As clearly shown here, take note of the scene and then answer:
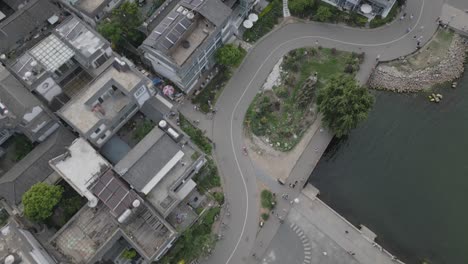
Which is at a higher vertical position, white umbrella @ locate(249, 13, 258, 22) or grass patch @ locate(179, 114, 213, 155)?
white umbrella @ locate(249, 13, 258, 22)

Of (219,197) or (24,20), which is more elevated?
(24,20)

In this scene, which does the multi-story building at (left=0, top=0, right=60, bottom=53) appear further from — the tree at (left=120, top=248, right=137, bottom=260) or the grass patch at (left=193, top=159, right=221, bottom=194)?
the tree at (left=120, top=248, right=137, bottom=260)

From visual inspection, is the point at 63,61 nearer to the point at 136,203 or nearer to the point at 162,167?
the point at 162,167

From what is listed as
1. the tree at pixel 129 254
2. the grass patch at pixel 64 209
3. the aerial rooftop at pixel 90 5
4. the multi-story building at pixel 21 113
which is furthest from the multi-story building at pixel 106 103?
the tree at pixel 129 254

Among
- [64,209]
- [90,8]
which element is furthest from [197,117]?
[90,8]

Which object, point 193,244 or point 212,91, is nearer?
point 193,244

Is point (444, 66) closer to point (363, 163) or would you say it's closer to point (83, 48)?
point (363, 163)

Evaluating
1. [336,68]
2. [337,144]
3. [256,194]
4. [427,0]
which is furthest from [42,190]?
[427,0]

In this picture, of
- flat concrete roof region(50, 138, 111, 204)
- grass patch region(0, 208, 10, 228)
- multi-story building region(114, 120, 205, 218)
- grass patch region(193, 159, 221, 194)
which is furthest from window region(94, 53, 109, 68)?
grass patch region(0, 208, 10, 228)
